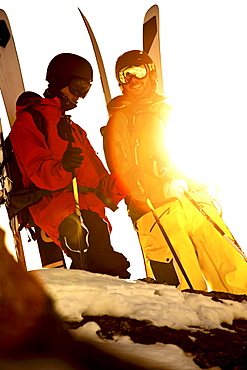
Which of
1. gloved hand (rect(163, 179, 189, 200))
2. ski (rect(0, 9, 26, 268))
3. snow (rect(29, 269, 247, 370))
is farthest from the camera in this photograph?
ski (rect(0, 9, 26, 268))

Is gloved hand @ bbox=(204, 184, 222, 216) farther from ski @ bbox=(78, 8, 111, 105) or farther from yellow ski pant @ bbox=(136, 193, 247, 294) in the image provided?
ski @ bbox=(78, 8, 111, 105)

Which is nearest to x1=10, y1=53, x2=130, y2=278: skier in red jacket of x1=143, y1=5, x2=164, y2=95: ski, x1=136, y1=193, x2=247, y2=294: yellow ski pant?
x1=136, y1=193, x2=247, y2=294: yellow ski pant

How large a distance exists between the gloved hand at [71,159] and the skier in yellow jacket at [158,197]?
2.35 ft

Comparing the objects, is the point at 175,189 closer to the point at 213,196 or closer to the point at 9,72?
the point at 213,196

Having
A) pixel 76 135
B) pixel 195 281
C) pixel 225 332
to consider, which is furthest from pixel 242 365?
pixel 76 135

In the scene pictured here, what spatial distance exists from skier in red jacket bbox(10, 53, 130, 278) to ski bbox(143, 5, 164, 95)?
6.44 feet

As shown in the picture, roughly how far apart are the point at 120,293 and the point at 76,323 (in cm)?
49

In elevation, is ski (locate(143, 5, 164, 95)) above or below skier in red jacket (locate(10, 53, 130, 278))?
above

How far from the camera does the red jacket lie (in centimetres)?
371

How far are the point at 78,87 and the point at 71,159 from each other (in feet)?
3.24

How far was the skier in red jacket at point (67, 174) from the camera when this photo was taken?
371cm

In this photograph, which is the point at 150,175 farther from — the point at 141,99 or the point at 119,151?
the point at 141,99

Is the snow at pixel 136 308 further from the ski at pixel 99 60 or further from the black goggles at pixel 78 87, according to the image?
the ski at pixel 99 60

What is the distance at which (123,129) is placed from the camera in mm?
4785
